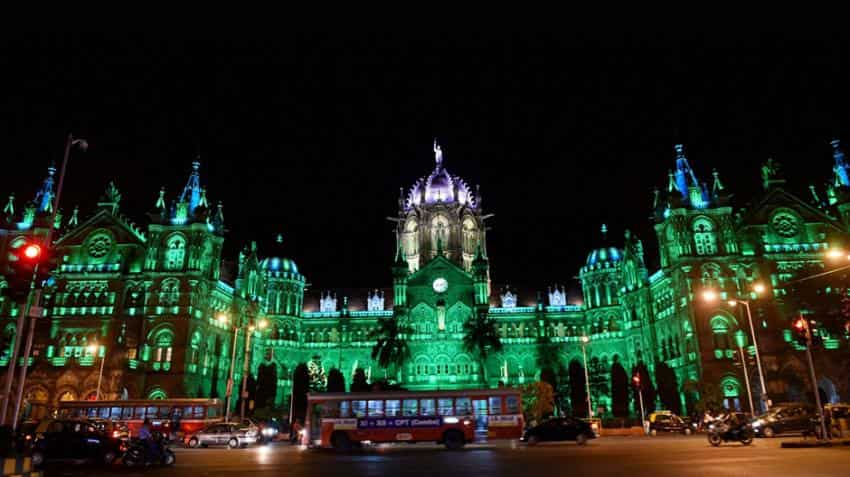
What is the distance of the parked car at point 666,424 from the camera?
4550cm

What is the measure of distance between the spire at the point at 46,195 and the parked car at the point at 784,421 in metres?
79.4

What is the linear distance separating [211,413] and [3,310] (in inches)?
1426

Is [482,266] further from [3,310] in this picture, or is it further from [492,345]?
[3,310]

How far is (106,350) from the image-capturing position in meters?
62.6

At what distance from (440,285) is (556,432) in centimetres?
4816

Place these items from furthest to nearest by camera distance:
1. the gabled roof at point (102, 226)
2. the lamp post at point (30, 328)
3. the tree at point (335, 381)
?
the gabled roof at point (102, 226), the tree at point (335, 381), the lamp post at point (30, 328)

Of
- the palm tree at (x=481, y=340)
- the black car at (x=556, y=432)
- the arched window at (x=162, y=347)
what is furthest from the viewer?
Answer: the palm tree at (x=481, y=340)

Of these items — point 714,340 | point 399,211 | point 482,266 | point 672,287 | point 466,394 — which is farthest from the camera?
→ point 399,211

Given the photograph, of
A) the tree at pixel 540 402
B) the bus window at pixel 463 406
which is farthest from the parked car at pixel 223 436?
the tree at pixel 540 402

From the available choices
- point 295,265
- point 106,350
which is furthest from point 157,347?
point 295,265

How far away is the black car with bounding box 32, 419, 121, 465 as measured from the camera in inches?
953

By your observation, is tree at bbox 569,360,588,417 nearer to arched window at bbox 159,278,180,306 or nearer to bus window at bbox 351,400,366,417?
bus window at bbox 351,400,366,417

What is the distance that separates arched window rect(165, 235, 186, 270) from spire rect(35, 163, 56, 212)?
18.2 m

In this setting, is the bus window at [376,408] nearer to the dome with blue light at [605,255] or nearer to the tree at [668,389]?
the tree at [668,389]
